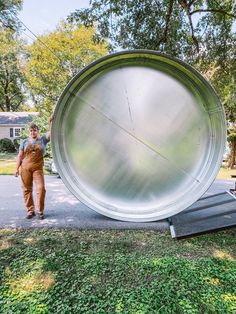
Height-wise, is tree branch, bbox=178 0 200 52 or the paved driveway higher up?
tree branch, bbox=178 0 200 52

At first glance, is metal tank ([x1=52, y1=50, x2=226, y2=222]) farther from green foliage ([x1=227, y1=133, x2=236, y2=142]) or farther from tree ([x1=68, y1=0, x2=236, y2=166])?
green foliage ([x1=227, y1=133, x2=236, y2=142])

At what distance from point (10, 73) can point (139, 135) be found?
28303 millimetres

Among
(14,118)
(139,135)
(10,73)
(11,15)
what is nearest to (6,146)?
(14,118)

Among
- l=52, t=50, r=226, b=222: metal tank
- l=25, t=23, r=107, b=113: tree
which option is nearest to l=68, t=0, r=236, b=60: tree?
l=52, t=50, r=226, b=222: metal tank

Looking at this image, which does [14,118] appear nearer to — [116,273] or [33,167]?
[33,167]

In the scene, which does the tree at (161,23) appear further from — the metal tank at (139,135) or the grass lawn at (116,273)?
the grass lawn at (116,273)

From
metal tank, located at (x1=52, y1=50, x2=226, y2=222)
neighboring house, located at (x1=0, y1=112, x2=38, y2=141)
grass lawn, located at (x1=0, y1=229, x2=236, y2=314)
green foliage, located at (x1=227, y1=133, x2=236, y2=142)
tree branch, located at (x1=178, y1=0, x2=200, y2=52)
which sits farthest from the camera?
neighboring house, located at (x1=0, y1=112, x2=38, y2=141)

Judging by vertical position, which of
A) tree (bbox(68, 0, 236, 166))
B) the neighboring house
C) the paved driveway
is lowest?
the paved driveway

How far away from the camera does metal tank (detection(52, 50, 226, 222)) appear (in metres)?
3.96

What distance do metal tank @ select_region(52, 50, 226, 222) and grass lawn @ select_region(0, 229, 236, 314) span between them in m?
0.67

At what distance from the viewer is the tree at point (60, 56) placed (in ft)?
59.0

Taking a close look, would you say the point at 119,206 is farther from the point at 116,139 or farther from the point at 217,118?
the point at 217,118

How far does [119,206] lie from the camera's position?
421cm

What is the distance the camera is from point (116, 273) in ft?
9.34
